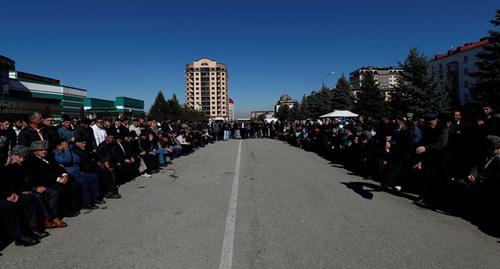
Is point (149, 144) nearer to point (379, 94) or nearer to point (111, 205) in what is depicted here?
point (111, 205)

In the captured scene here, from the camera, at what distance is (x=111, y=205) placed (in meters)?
7.50

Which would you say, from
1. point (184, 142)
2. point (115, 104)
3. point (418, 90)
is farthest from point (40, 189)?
point (115, 104)

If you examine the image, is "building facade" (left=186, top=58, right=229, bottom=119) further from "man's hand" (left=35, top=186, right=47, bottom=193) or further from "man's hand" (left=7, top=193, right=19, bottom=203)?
"man's hand" (left=7, top=193, right=19, bottom=203)

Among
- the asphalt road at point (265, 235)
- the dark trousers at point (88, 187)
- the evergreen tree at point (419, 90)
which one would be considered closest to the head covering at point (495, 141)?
the asphalt road at point (265, 235)

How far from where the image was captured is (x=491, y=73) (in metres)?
27.1

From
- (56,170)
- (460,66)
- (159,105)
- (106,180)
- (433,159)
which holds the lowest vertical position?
(106,180)

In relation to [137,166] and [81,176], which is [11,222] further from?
[137,166]

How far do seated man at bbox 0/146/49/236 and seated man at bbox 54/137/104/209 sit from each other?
4.57ft

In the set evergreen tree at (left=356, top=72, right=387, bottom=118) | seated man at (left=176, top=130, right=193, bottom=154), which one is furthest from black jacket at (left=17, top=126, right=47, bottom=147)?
evergreen tree at (left=356, top=72, right=387, bottom=118)

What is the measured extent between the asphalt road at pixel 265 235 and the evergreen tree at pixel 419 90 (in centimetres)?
2888

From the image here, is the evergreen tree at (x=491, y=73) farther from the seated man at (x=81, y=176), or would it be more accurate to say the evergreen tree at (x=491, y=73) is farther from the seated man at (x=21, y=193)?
the seated man at (x=21, y=193)

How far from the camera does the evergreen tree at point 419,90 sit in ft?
111

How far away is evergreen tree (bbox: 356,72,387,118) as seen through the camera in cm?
4581

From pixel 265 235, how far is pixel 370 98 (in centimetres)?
4440
